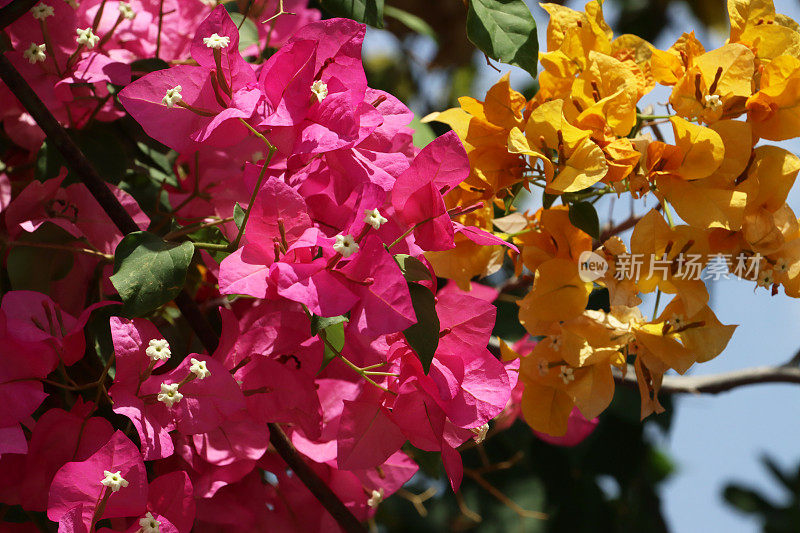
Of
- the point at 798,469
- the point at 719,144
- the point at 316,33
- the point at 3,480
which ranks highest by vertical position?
the point at 316,33

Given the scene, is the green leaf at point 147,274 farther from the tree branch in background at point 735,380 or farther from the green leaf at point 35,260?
the tree branch in background at point 735,380

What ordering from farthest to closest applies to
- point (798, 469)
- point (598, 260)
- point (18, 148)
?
point (798, 469)
point (18, 148)
point (598, 260)

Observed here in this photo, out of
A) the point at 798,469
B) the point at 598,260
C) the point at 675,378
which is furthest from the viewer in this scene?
the point at 798,469

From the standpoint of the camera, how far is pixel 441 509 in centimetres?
236

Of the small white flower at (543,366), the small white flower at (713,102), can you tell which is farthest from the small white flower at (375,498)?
the small white flower at (713,102)

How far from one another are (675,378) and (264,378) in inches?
19.6

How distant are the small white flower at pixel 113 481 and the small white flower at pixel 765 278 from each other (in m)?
0.44

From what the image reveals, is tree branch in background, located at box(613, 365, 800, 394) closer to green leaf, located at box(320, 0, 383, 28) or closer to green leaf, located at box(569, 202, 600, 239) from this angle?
green leaf, located at box(569, 202, 600, 239)

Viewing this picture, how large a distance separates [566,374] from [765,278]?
6.0 inches

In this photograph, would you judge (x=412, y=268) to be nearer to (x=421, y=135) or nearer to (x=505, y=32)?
(x=505, y=32)

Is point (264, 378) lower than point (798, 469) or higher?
higher

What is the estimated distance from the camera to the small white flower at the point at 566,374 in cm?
60

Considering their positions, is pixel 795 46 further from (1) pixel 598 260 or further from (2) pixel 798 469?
(2) pixel 798 469

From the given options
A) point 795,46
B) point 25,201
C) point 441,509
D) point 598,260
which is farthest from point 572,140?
point 441,509
